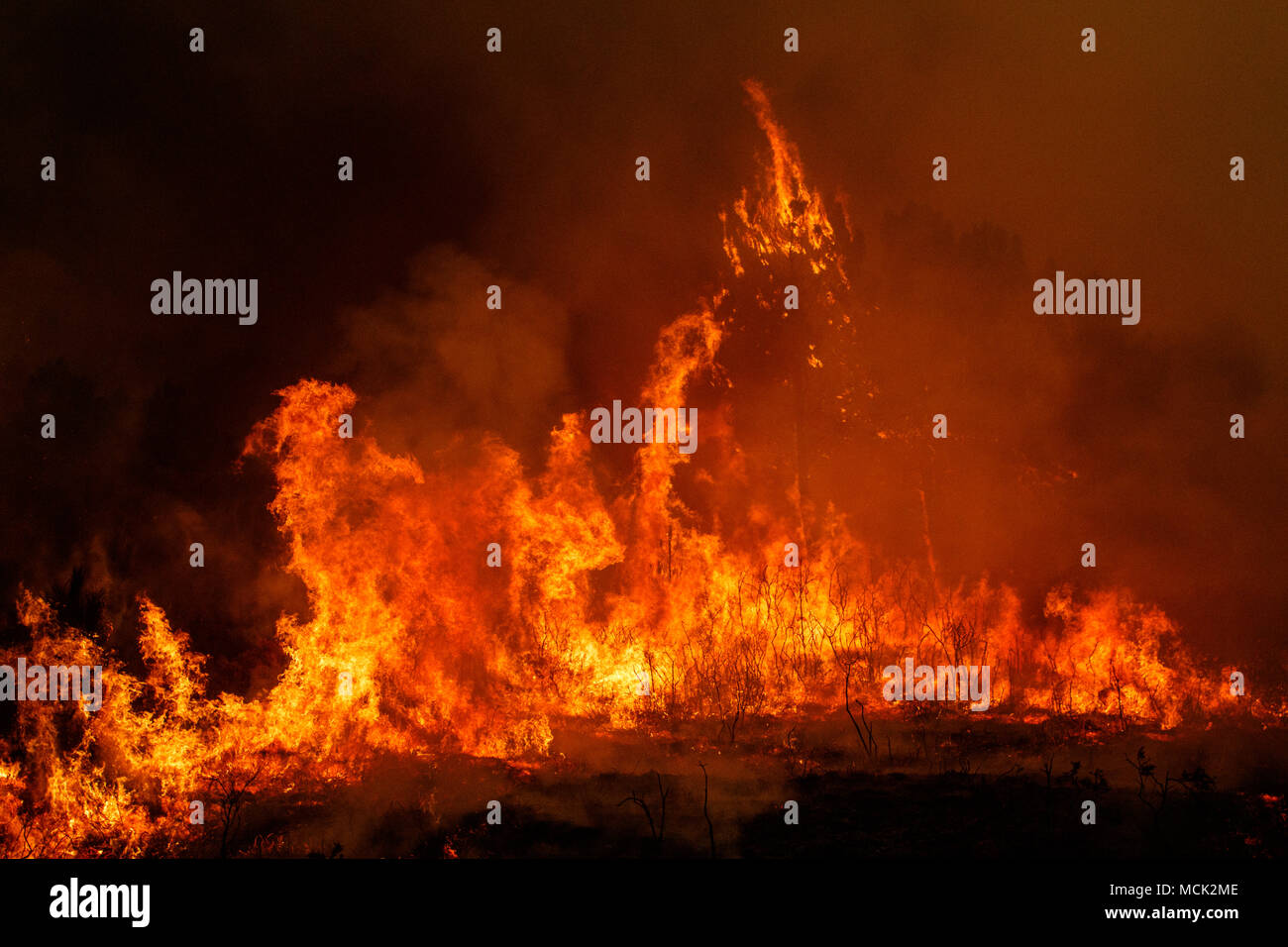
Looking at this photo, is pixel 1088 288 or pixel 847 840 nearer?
pixel 847 840

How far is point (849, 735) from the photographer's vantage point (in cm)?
1429

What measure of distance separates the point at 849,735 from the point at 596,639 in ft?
17.0

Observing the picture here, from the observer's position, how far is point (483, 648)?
1570cm

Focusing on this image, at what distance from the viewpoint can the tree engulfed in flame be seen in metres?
12.9

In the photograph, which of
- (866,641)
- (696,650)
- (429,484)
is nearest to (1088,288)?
(866,641)

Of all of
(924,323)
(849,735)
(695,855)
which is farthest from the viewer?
(924,323)

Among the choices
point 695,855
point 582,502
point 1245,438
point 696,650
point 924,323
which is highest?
point 924,323

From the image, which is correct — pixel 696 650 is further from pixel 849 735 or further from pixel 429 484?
pixel 429 484

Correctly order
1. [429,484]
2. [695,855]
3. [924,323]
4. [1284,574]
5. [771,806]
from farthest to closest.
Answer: [924,323]
[1284,574]
[429,484]
[771,806]
[695,855]

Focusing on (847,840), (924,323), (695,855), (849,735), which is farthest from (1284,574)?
Result: (695,855)

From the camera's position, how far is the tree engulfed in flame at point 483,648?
12.9m
